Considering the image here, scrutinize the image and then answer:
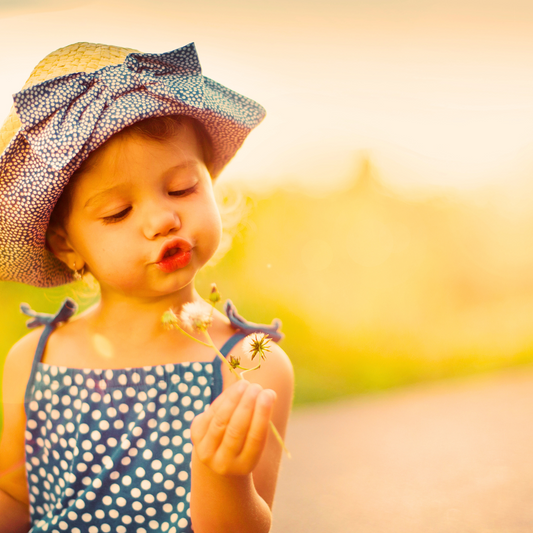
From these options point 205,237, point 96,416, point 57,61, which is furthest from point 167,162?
point 96,416

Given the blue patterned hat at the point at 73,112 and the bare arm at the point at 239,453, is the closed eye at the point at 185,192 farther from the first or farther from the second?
the bare arm at the point at 239,453

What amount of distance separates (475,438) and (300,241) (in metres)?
1.63

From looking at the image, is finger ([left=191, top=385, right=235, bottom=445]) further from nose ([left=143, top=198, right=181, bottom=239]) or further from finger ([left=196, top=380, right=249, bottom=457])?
nose ([left=143, top=198, right=181, bottom=239])

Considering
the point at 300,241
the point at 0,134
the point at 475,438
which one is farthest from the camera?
the point at 300,241

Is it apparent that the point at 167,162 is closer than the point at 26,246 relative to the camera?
Yes

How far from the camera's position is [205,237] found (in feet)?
3.97

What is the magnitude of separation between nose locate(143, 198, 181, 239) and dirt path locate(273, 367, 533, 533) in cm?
128

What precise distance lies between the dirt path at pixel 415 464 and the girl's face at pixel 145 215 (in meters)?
1.19

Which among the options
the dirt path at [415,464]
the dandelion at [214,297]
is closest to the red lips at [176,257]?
the dandelion at [214,297]

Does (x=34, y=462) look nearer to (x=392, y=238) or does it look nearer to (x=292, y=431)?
(x=292, y=431)

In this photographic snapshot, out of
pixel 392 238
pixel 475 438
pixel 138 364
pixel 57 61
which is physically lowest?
pixel 475 438

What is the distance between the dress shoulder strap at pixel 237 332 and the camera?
1294 mm

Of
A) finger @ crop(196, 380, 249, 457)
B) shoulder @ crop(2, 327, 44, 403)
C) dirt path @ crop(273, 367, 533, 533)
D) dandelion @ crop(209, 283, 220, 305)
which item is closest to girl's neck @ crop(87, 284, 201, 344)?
shoulder @ crop(2, 327, 44, 403)

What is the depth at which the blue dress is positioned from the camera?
4.15 feet
